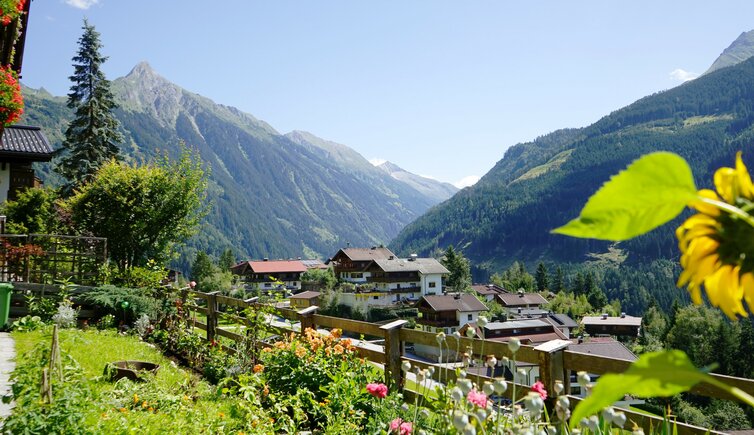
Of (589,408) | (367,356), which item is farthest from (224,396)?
(589,408)

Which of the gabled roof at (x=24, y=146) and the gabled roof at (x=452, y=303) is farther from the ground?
the gabled roof at (x=24, y=146)

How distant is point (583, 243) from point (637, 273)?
35.9m

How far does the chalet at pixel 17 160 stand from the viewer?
1905 centimetres

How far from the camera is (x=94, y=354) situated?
289 inches

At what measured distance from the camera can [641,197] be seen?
1.09ft

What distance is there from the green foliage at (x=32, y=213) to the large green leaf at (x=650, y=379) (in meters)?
20.2

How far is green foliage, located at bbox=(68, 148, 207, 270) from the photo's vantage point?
15664 millimetres

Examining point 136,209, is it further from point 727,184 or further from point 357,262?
point 357,262

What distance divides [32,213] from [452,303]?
45.8 meters

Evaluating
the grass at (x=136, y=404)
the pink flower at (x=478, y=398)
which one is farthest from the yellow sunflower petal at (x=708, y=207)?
the grass at (x=136, y=404)

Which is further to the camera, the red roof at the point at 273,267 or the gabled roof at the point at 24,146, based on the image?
the red roof at the point at 273,267

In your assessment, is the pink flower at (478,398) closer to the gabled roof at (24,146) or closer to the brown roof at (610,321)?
the gabled roof at (24,146)

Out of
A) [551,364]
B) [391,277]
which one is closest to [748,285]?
[551,364]

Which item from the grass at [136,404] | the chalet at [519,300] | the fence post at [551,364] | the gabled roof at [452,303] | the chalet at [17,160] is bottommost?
the chalet at [519,300]
